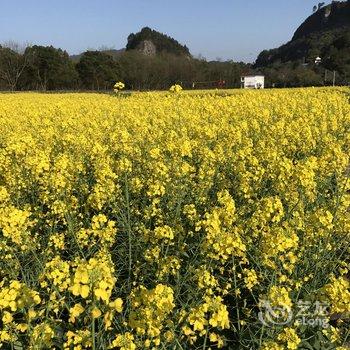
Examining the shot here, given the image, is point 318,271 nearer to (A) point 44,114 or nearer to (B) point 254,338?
(B) point 254,338

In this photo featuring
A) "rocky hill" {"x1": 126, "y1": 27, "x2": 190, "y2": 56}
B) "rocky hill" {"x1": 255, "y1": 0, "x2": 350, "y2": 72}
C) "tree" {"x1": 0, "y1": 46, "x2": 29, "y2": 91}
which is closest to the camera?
"tree" {"x1": 0, "y1": 46, "x2": 29, "y2": 91}

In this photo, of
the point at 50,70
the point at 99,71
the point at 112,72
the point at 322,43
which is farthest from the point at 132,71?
the point at 322,43

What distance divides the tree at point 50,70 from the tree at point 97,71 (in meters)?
1.15

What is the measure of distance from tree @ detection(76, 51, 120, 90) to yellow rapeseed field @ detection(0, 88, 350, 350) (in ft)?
153

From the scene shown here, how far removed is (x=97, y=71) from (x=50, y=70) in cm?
553

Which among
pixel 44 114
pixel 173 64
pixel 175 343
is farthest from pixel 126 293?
pixel 173 64

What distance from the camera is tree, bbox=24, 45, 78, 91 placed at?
173 feet

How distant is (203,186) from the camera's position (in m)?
4.67

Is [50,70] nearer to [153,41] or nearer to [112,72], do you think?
[112,72]

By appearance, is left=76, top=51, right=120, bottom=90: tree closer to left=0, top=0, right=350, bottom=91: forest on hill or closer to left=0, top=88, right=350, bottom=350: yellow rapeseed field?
left=0, top=0, right=350, bottom=91: forest on hill

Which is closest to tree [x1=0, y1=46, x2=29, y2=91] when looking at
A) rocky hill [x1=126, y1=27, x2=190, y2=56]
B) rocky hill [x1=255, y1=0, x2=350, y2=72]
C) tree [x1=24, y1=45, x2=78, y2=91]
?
tree [x1=24, y1=45, x2=78, y2=91]

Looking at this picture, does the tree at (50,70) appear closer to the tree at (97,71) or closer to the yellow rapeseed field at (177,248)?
the tree at (97,71)

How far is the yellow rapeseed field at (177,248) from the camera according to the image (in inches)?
91.7

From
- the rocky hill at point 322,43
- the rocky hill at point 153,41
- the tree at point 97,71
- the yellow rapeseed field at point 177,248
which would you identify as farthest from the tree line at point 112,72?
the rocky hill at point 153,41
